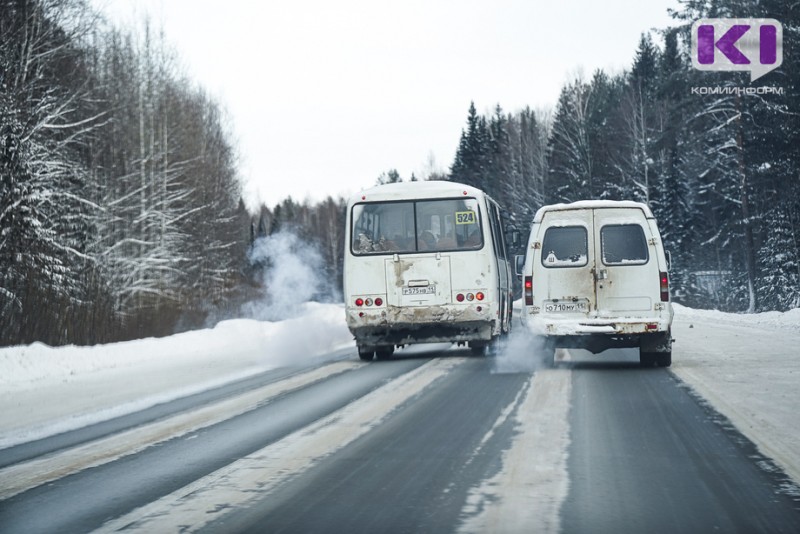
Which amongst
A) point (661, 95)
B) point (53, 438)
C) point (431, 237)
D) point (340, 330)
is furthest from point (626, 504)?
point (661, 95)

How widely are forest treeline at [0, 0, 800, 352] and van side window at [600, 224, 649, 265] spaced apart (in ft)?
36.1

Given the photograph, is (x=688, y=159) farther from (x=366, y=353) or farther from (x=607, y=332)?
(x=607, y=332)

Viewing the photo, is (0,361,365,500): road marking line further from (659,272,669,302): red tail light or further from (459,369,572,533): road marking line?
(659,272,669,302): red tail light

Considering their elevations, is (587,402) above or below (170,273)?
below

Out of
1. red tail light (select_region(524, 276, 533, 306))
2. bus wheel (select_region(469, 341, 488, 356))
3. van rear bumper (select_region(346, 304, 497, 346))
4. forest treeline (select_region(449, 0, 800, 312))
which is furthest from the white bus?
forest treeline (select_region(449, 0, 800, 312))

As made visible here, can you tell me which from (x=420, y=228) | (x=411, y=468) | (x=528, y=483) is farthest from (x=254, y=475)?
(x=420, y=228)

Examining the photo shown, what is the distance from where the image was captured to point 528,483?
6.23 meters

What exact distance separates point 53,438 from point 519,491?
5.05 metres

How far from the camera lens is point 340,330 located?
93.1ft

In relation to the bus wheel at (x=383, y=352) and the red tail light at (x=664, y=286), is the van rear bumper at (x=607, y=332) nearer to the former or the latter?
the red tail light at (x=664, y=286)

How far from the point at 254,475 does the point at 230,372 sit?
9.58m

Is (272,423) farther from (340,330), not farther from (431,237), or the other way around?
(340,330)

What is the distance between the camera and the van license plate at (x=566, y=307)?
14.0 metres

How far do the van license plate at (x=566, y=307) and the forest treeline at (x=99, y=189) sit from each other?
397 inches
